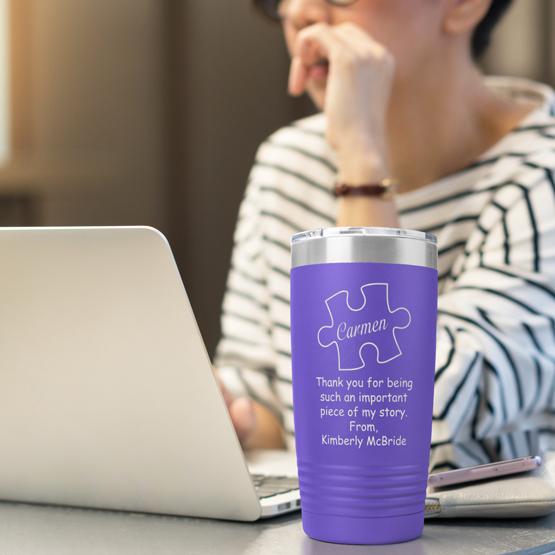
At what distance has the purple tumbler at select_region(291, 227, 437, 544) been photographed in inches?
19.4

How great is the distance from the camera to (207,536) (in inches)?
20.9

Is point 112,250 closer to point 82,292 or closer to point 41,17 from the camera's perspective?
point 82,292

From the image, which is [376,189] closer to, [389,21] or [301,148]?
[389,21]

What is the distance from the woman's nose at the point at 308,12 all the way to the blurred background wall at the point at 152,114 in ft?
4.49

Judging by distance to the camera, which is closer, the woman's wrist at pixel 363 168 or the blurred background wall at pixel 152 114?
the woman's wrist at pixel 363 168

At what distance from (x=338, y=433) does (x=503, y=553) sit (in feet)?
0.34

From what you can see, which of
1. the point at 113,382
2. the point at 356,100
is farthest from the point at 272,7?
the point at 113,382

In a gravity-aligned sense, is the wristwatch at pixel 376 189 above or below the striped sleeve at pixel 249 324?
above

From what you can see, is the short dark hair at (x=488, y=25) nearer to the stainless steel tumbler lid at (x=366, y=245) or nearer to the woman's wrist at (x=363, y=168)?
the woman's wrist at (x=363, y=168)

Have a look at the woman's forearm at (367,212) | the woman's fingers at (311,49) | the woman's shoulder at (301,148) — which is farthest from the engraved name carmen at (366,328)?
the woman's shoulder at (301,148)

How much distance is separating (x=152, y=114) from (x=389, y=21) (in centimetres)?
154

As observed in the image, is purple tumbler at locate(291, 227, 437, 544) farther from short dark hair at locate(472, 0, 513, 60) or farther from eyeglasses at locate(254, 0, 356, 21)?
short dark hair at locate(472, 0, 513, 60)

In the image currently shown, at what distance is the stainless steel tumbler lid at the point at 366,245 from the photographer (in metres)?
0.49

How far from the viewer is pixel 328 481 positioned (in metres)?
0.51
